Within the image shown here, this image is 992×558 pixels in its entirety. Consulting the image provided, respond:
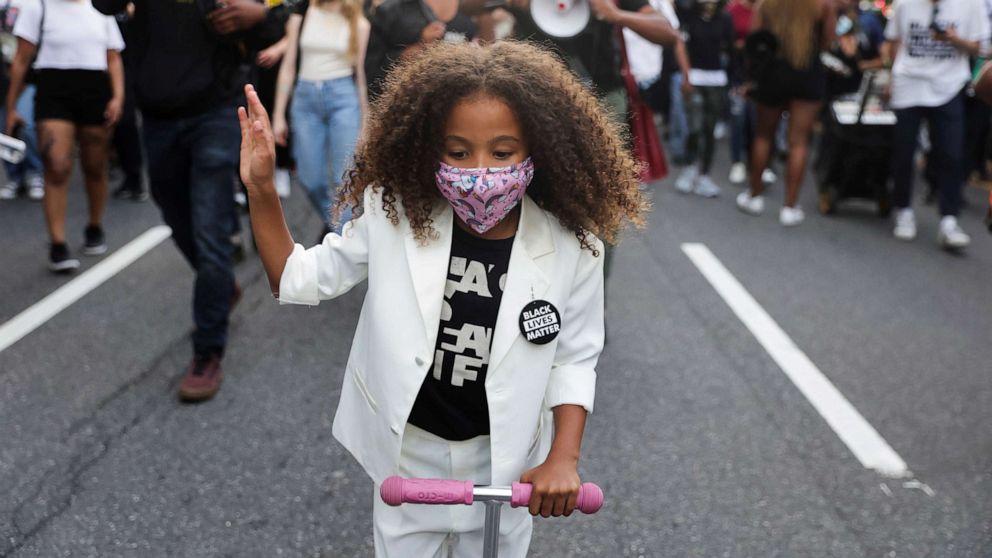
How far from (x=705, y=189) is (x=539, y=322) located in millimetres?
7917

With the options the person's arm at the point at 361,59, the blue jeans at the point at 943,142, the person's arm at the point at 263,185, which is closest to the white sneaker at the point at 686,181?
the blue jeans at the point at 943,142

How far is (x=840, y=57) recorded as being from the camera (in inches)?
353

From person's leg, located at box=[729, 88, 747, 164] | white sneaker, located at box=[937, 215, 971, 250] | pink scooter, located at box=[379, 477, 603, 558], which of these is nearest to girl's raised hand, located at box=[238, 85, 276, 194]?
pink scooter, located at box=[379, 477, 603, 558]

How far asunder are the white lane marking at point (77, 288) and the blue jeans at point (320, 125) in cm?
115

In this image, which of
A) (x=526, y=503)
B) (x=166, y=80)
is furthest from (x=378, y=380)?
(x=166, y=80)

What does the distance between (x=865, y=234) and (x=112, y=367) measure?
19.5 feet

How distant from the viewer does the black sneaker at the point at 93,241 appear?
667cm

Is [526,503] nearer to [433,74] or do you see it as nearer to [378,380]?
[378,380]

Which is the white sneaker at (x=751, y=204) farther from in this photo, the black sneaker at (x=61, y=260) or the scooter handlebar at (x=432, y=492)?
the scooter handlebar at (x=432, y=492)

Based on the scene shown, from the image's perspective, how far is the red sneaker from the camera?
423 cm

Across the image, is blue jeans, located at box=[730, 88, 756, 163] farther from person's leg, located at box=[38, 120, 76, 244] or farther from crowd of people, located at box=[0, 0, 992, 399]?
person's leg, located at box=[38, 120, 76, 244]

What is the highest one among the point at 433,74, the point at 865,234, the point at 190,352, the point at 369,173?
the point at 433,74

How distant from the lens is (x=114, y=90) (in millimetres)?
6293

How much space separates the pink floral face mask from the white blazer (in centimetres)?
7
